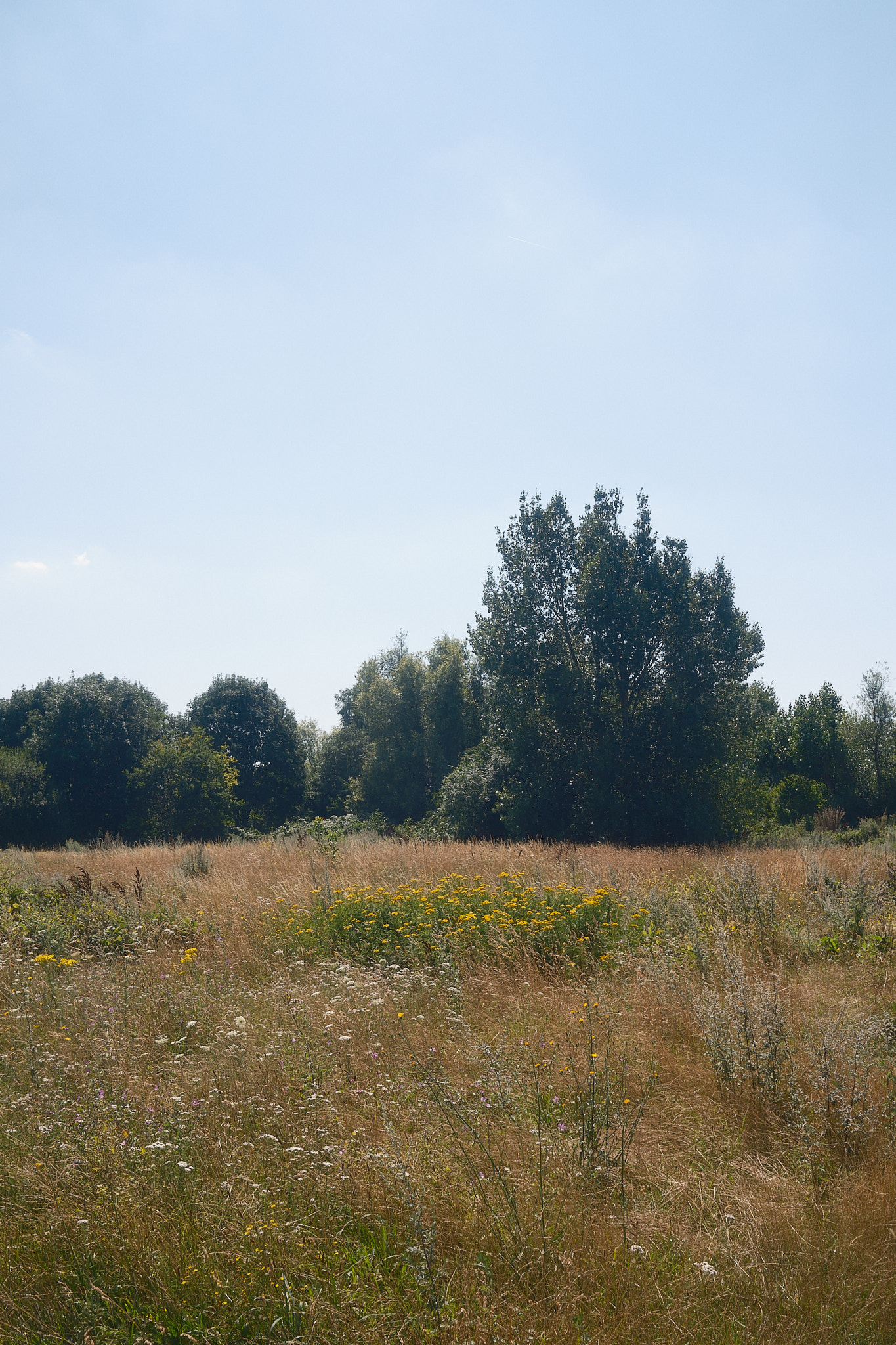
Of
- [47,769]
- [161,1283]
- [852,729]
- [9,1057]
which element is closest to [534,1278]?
[161,1283]

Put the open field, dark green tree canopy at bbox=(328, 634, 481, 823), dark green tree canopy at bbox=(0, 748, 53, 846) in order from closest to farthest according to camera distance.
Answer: the open field, dark green tree canopy at bbox=(0, 748, 53, 846), dark green tree canopy at bbox=(328, 634, 481, 823)

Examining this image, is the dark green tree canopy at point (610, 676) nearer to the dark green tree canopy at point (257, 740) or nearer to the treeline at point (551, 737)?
the treeline at point (551, 737)

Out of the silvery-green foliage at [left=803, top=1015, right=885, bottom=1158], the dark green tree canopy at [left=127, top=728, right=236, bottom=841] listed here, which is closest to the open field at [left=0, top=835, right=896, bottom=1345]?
the silvery-green foliage at [left=803, top=1015, right=885, bottom=1158]

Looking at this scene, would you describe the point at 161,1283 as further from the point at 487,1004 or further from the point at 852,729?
the point at 852,729

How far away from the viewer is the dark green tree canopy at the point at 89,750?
29.4 metres

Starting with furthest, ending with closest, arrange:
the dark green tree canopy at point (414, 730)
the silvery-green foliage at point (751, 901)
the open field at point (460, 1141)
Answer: the dark green tree canopy at point (414, 730) < the silvery-green foliage at point (751, 901) < the open field at point (460, 1141)

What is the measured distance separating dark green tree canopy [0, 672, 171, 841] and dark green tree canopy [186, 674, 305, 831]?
125 inches

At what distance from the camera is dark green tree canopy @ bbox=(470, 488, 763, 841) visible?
19.5 m

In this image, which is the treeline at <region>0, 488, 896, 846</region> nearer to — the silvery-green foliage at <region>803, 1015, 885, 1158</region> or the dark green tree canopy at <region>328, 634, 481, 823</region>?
the dark green tree canopy at <region>328, 634, 481, 823</region>

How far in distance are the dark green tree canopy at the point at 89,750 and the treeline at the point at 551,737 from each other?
0.07 metres

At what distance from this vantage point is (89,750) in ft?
97.8

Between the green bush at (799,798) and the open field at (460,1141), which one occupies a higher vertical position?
the open field at (460,1141)

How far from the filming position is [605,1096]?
9.96ft

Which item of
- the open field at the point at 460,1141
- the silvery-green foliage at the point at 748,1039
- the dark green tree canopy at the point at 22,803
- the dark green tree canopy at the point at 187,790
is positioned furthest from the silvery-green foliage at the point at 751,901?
the dark green tree canopy at the point at 22,803
